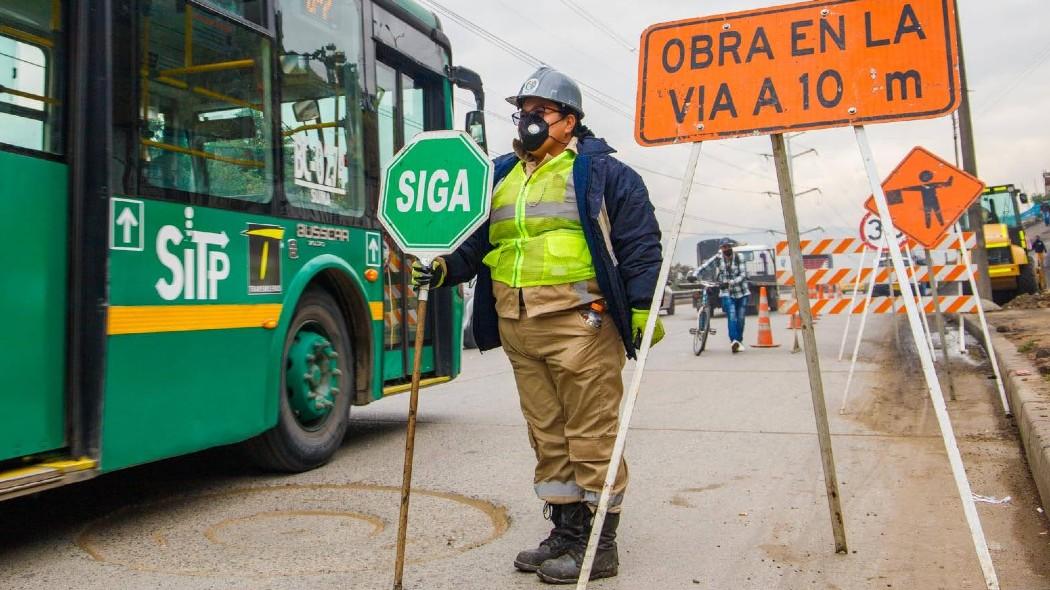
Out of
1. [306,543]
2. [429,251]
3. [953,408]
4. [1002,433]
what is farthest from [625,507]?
[953,408]

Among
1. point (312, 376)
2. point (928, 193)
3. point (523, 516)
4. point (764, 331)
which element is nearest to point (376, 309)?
Answer: point (312, 376)

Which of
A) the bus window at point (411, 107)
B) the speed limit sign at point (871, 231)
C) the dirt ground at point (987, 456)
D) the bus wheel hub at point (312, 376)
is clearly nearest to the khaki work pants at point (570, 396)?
the dirt ground at point (987, 456)

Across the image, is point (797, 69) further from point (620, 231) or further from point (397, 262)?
point (397, 262)

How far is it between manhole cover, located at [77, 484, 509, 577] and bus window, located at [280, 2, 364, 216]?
183cm

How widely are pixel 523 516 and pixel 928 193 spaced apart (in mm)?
5411

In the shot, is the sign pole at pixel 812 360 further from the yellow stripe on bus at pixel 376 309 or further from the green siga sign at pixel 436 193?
the yellow stripe on bus at pixel 376 309

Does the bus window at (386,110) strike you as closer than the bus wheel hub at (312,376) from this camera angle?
No

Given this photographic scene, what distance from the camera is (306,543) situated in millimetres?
4559

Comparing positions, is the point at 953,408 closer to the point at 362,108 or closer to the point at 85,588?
the point at 362,108

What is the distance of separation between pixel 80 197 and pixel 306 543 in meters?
1.85

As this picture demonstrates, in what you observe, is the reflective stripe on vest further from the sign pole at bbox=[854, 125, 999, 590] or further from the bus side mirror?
the bus side mirror

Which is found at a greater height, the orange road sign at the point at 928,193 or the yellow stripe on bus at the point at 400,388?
the orange road sign at the point at 928,193

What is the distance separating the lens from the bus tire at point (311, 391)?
236 inches

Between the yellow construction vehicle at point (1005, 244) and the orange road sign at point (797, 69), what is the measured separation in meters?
25.9
